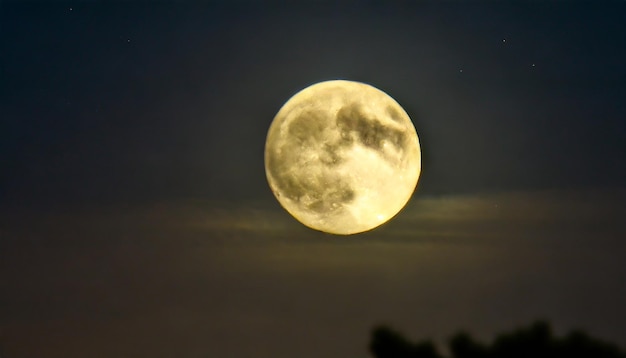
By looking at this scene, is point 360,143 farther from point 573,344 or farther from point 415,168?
point 573,344

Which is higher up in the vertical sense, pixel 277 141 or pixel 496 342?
pixel 277 141

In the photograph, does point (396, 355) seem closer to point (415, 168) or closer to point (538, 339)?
point (538, 339)

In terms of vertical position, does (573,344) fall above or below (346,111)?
below

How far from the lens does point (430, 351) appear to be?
61.5ft

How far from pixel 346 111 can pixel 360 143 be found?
662mm

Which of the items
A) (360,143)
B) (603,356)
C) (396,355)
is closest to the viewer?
(360,143)

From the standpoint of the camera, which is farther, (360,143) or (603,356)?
(603,356)

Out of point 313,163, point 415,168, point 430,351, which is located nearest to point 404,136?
point 415,168

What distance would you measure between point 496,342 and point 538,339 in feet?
3.00

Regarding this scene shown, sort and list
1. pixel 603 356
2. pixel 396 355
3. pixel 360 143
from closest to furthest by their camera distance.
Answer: pixel 360 143 → pixel 603 356 → pixel 396 355

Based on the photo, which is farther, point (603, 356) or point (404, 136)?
point (603, 356)

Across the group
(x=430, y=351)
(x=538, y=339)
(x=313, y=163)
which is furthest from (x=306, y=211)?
(x=538, y=339)

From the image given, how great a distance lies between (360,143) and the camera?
15211 millimetres

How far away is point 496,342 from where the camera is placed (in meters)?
18.6
